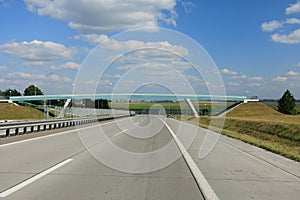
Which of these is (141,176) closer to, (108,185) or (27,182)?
(108,185)

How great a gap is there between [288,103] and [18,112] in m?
72.0

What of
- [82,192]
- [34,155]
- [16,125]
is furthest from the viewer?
[16,125]

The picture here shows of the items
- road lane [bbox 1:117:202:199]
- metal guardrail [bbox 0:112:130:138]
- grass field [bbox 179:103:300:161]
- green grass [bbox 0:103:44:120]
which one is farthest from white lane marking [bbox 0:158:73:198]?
green grass [bbox 0:103:44:120]

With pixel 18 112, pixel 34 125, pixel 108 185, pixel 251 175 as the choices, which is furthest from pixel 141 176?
pixel 18 112

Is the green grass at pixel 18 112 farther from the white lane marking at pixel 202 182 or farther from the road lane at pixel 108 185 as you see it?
the road lane at pixel 108 185

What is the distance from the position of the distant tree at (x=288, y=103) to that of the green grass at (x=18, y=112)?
65.8 m

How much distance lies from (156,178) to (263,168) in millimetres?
3917

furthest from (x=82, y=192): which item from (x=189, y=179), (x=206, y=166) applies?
(x=206, y=166)

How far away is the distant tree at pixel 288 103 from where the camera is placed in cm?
10301

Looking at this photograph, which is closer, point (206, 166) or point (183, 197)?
point (183, 197)

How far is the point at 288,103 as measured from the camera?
105 m

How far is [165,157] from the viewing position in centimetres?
1380

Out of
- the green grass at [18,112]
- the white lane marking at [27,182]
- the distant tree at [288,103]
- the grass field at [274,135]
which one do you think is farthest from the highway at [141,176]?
the distant tree at [288,103]

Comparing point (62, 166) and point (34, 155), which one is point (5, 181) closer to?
point (62, 166)
